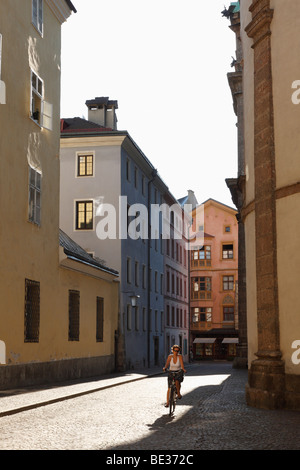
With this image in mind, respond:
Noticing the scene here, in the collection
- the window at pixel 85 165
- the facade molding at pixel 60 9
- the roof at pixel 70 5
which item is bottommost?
the window at pixel 85 165

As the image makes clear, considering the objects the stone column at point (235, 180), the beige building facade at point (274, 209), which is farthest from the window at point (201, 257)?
the beige building facade at point (274, 209)

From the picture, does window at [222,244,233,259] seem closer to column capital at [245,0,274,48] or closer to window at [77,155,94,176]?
window at [77,155,94,176]

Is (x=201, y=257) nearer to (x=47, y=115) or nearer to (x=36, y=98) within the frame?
(x=47, y=115)

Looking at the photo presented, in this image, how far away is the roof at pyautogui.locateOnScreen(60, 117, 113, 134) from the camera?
41.8 m

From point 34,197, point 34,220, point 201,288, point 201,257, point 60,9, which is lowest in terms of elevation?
point 34,220

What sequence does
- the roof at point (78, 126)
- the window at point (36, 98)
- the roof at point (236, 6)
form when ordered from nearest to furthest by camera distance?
the window at point (36, 98) < the roof at point (236, 6) < the roof at point (78, 126)

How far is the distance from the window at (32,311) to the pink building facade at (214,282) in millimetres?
50112

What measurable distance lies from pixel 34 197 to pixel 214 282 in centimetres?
5368

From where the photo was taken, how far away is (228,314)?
74000 mm

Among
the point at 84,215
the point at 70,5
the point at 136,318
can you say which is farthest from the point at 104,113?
the point at 70,5

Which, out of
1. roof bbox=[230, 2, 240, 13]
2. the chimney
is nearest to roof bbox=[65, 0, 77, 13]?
roof bbox=[230, 2, 240, 13]

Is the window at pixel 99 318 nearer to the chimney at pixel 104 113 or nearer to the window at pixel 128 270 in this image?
the window at pixel 128 270

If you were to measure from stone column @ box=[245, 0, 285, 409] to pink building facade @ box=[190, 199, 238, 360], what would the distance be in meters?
56.6

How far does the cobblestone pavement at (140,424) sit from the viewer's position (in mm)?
9539
